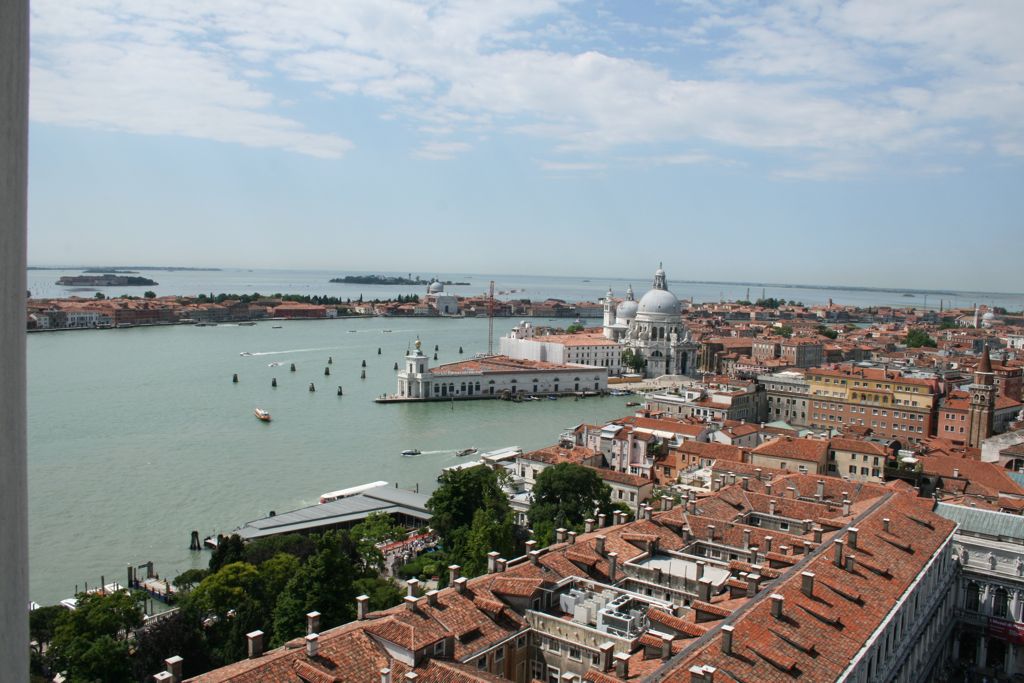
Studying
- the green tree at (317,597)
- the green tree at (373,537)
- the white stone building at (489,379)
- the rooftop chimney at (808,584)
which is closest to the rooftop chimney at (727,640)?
the rooftop chimney at (808,584)

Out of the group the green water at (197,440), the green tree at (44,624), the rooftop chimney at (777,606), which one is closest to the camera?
the rooftop chimney at (777,606)

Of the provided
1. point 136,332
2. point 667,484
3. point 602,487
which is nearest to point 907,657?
point 602,487

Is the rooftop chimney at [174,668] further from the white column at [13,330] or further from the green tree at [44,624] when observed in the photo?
the white column at [13,330]

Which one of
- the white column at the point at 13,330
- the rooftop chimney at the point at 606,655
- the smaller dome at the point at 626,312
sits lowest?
the rooftop chimney at the point at 606,655

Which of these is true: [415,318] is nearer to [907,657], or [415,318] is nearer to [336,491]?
[336,491]

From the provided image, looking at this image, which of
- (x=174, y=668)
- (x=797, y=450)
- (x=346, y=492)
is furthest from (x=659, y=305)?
(x=174, y=668)

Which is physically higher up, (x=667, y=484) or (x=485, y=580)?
(x=485, y=580)

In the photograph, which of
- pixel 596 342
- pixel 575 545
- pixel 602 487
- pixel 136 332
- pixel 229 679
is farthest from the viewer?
pixel 136 332
